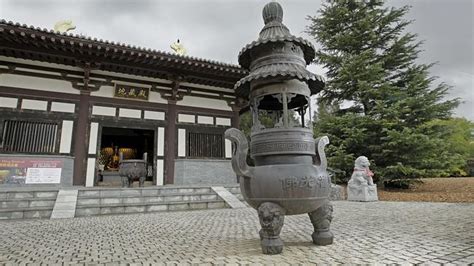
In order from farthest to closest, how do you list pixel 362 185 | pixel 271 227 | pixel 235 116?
pixel 235 116
pixel 362 185
pixel 271 227

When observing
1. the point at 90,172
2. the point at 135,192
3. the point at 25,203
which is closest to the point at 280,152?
the point at 135,192

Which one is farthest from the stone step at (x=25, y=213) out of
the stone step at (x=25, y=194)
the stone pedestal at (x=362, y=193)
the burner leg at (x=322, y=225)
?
the stone pedestal at (x=362, y=193)

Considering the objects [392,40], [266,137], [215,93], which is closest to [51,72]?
[215,93]

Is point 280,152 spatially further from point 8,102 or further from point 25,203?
point 8,102

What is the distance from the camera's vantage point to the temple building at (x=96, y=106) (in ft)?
22.6

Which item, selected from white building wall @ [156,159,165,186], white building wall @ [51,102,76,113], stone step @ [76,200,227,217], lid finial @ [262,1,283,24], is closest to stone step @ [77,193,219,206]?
stone step @ [76,200,227,217]

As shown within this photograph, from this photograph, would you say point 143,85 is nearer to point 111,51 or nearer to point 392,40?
point 111,51

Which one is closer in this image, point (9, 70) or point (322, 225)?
point (322, 225)

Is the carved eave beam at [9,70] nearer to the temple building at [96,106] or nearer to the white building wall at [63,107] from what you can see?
the temple building at [96,106]

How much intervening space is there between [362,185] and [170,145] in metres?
6.09

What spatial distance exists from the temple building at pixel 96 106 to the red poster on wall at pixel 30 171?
0.02 m

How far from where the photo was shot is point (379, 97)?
30.8 feet

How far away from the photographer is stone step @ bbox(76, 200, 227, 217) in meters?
5.36

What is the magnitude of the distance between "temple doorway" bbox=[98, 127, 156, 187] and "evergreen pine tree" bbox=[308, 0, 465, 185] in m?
7.64
